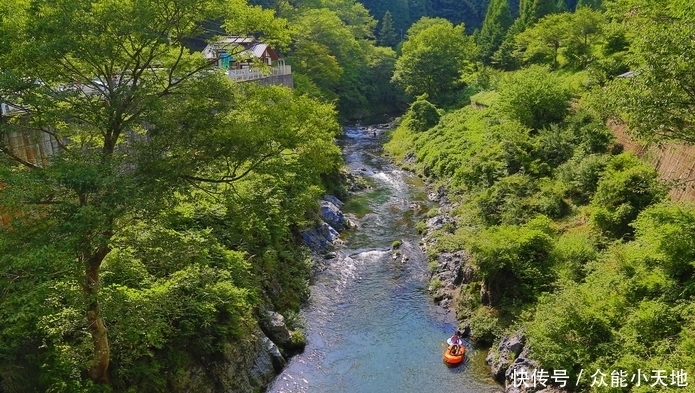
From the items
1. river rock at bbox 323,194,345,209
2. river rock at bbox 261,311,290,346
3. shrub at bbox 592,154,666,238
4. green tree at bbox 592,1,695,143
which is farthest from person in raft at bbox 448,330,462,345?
river rock at bbox 323,194,345,209

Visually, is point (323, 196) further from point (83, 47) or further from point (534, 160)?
point (83, 47)

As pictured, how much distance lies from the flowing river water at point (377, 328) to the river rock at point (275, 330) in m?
0.85

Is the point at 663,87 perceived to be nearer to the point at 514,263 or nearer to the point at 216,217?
the point at 514,263

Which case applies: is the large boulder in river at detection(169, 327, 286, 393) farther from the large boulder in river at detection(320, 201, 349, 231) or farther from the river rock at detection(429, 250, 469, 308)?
the large boulder in river at detection(320, 201, 349, 231)

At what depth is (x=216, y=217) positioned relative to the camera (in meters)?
19.7

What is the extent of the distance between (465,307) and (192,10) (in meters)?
15.2

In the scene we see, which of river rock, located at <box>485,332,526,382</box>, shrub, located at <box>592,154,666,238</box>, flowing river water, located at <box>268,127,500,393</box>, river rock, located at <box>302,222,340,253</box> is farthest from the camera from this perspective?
river rock, located at <box>302,222,340,253</box>

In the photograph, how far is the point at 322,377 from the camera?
17172mm

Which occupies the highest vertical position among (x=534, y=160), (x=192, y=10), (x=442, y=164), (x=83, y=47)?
(x=192, y=10)

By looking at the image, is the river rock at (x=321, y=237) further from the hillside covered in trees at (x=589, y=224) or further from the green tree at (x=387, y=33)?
the green tree at (x=387, y=33)

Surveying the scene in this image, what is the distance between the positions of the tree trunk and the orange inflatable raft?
10.8 meters

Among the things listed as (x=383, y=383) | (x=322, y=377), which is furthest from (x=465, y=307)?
(x=322, y=377)

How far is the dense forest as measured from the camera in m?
9.58

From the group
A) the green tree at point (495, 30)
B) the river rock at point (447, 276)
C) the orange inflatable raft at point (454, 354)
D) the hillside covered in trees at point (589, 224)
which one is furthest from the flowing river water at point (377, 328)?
the green tree at point (495, 30)
